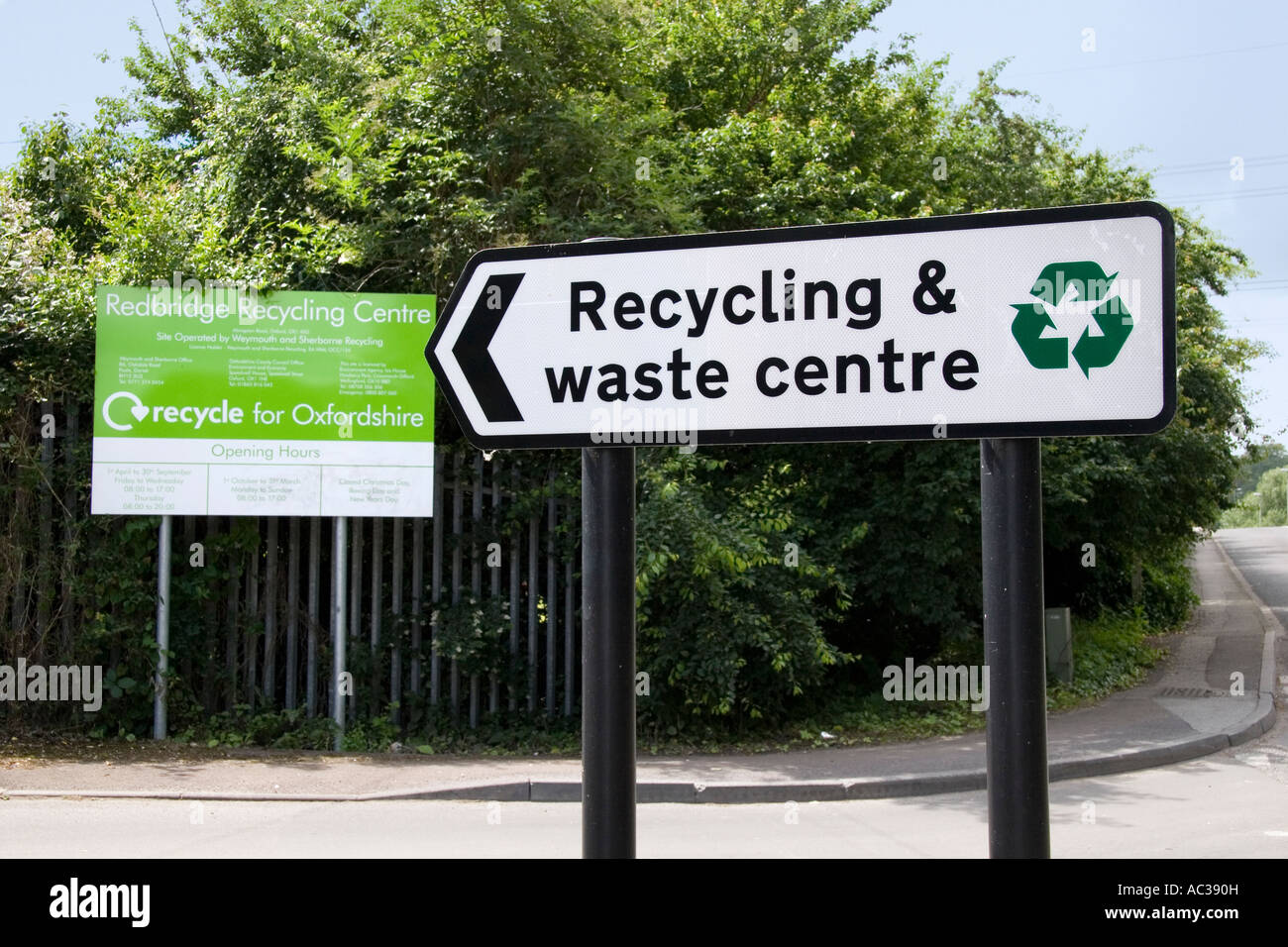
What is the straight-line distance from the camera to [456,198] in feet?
32.9

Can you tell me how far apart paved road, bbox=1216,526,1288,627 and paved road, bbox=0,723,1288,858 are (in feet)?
46.3

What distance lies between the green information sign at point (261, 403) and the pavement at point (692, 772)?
2099mm

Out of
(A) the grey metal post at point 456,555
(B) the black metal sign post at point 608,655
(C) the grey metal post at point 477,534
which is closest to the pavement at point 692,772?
(A) the grey metal post at point 456,555

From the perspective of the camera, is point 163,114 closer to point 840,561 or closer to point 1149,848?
point 840,561

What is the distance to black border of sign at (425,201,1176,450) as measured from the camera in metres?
1.93

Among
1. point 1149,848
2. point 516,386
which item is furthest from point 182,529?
point 516,386

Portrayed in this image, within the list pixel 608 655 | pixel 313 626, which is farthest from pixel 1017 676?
pixel 313 626

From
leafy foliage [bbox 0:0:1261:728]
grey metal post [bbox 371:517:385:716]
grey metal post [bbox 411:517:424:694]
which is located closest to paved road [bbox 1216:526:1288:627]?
leafy foliage [bbox 0:0:1261:728]

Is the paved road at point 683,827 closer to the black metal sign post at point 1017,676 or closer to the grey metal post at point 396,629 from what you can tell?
the grey metal post at point 396,629

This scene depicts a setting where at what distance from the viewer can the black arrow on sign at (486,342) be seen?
229 centimetres

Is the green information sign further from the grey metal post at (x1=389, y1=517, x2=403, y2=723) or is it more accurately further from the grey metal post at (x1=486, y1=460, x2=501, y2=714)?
the grey metal post at (x1=486, y1=460, x2=501, y2=714)

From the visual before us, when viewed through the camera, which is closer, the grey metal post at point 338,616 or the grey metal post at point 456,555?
the grey metal post at point 338,616

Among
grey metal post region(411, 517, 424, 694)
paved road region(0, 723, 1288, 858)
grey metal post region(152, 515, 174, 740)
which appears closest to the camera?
paved road region(0, 723, 1288, 858)
